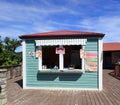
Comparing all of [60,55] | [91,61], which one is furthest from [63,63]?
[91,61]

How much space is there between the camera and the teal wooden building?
1132 centimetres

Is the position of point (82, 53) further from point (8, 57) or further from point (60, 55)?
point (8, 57)

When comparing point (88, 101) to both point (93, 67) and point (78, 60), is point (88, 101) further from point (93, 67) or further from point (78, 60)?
point (78, 60)

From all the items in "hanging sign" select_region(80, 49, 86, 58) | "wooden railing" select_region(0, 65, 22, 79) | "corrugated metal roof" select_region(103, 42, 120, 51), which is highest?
"corrugated metal roof" select_region(103, 42, 120, 51)

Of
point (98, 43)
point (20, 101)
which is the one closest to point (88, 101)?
point (20, 101)

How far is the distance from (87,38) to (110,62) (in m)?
23.2

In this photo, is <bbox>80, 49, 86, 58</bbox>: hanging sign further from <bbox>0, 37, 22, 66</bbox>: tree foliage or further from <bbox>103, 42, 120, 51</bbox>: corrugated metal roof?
<bbox>103, 42, 120, 51</bbox>: corrugated metal roof

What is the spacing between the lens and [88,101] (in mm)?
8656

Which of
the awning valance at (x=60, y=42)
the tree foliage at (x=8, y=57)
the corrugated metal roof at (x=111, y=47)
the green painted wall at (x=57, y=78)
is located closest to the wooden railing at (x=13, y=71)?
the tree foliage at (x=8, y=57)

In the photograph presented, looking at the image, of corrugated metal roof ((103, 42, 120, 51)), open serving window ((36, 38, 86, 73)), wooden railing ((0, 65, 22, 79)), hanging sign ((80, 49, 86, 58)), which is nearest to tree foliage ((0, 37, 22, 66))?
wooden railing ((0, 65, 22, 79))

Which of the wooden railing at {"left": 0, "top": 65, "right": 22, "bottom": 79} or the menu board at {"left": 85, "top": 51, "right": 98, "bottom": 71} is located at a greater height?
the menu board at {"left": 85, "top": 51, "right": 98, "bottom": 71}

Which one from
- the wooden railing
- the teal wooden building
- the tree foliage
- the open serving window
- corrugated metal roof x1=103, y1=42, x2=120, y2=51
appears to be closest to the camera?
the teal wooden building

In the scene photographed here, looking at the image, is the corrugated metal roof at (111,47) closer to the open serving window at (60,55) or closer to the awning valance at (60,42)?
the open serving window at (60,55)

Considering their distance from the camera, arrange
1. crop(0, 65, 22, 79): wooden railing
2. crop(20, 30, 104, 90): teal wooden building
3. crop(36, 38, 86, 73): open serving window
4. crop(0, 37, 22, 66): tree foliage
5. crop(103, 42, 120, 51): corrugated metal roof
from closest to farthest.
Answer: crop(20, 30, 104, 90): teal wooden building < crop(36, 38, 86, 73): open serving window < crop(0, 65, 22, 79): wooden railing < crop(0, 37, 22, 66): tree foliage < crop(103, 42, 120, 51): corrugated metal roof
